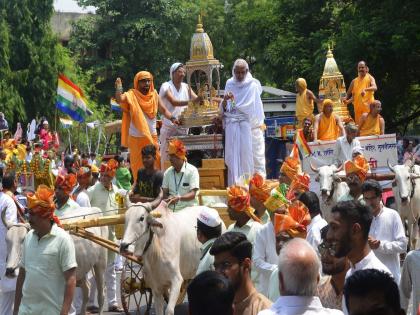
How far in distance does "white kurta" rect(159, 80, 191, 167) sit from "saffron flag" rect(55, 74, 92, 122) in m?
9.84

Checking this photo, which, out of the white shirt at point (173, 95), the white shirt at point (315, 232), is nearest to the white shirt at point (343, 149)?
the white shirt at point (173, 95)

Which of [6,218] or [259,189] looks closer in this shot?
[259,189]

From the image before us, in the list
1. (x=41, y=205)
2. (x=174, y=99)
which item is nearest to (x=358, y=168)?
(x=174, y=99)

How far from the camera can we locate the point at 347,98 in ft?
83.0

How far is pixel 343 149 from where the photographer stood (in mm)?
19656

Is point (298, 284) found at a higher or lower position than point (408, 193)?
lower

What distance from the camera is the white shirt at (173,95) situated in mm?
17656

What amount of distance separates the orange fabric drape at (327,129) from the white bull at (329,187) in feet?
10.5

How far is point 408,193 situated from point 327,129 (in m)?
2.61

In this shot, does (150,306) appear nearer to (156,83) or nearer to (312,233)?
(312,233)

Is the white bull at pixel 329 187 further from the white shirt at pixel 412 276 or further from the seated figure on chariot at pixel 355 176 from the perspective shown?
the white shirt at pixel 412 276

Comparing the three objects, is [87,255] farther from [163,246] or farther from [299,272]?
[299,272]

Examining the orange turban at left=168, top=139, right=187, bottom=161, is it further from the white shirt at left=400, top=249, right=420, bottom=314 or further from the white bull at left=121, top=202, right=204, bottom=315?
the white shirt at left=400, top=249, right=420, bottom=314

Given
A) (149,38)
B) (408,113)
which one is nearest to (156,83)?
(149,38)
